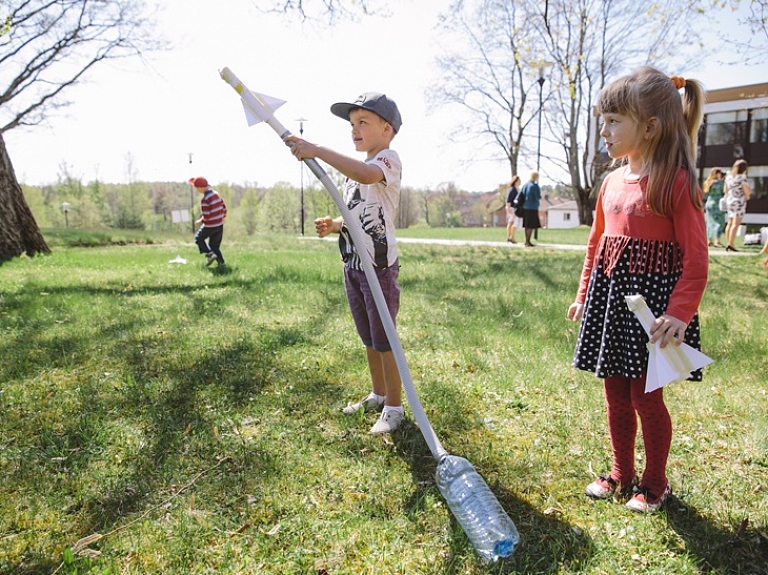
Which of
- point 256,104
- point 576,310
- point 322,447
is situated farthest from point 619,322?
point 256,104

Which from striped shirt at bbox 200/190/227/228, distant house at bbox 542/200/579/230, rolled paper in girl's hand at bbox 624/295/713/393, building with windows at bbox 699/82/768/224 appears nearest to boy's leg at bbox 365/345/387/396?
rolled paper in girl's hand at bbox 624/295/713/393

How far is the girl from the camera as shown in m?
2.16

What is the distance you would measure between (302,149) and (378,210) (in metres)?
0.63

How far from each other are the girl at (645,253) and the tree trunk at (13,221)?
1088 cm

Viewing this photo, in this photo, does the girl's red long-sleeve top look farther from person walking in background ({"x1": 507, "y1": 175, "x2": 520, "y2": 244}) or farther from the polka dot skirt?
person walking in background ({"x1": 507, "y1": 175, "x2": 520, "y2": 244})

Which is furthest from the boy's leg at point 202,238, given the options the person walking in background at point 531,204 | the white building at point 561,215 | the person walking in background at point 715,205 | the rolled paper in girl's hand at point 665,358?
the white building at point 561,215

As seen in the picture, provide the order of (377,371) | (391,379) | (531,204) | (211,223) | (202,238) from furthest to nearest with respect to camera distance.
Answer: (531,204)
(202,238)
(211,223)
(377,371)
(391,379)

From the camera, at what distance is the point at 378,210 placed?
3020 millimetres

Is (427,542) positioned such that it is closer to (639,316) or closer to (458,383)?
(639,316)

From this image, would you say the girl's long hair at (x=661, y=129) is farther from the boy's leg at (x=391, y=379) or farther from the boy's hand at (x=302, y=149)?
the boy's leg at (x=391, y=379)

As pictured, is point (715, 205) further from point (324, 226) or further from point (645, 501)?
point (324, 226)

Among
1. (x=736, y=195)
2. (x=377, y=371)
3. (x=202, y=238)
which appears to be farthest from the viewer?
(x=736, y=195)

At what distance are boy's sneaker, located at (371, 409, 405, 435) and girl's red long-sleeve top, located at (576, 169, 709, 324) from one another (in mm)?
1450

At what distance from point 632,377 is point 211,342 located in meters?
3.58
